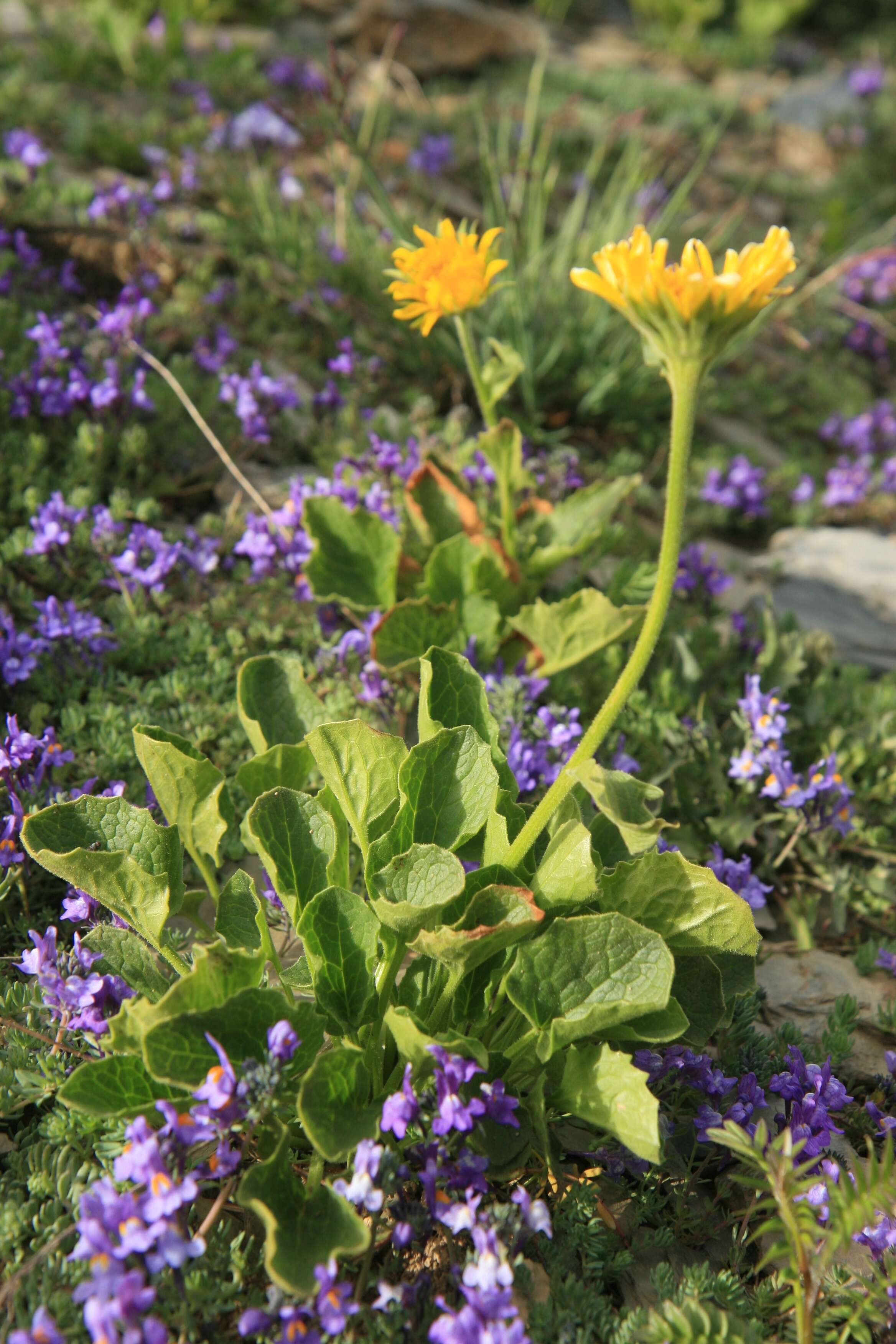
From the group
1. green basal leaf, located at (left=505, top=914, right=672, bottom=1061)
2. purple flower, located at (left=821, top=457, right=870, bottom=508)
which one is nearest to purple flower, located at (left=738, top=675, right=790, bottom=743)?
green basal leaf, located at (left=505, top=914, right=672, bottom=1061)

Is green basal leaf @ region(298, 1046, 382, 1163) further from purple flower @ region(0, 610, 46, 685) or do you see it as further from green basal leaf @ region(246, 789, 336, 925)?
purple flower @ region(0, 610, 46, 685)

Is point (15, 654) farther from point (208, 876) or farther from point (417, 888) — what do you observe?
point (417, 888)

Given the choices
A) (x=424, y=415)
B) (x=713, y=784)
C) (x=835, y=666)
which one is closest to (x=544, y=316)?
(x=424, y=415)

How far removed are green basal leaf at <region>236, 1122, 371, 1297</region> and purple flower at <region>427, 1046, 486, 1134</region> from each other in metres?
0.20

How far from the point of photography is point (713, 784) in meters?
2.84

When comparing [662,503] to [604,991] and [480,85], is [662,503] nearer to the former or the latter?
[604,991]

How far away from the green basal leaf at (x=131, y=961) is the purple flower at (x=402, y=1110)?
0.56 meters

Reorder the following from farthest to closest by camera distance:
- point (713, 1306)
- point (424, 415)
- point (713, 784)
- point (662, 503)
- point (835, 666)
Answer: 1. point (662, 503)
2. point (424, 415)
3. point (835, 666)
4. point (713, 784)
5. point (713, 1306)

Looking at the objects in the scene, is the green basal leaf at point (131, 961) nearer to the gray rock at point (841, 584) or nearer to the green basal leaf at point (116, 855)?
the green basal leaf at point (116, 855)

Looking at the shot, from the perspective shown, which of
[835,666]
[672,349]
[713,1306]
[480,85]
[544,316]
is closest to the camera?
[672,349]

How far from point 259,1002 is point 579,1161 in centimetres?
83

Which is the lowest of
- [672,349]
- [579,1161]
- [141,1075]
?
[579,1161]

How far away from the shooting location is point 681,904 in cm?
188

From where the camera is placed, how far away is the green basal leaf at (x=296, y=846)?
1975 mm
